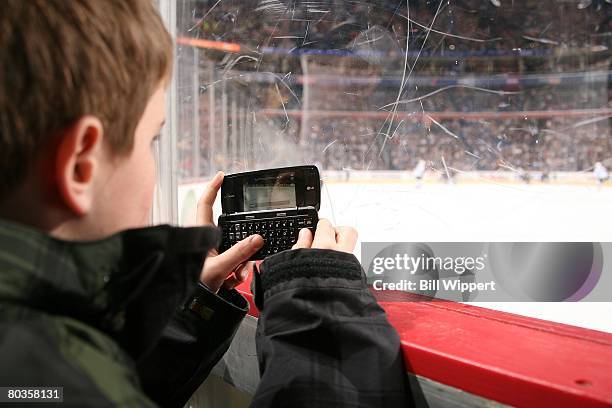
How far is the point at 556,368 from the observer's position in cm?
42

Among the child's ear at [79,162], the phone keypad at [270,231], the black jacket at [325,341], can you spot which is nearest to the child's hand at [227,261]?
the phone keypad at [270,231]

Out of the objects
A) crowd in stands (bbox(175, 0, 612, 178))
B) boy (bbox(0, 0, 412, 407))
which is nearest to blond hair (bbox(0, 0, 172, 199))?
boy (bbox(0, 0, 412, 407))

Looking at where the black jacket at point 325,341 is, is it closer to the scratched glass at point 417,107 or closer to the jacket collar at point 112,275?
the jacket collar at point 112,275

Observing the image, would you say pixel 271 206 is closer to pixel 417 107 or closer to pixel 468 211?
pixel 417 107

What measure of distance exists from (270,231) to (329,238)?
0.41ft

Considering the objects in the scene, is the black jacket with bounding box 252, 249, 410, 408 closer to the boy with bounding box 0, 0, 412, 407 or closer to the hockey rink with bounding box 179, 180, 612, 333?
the boy with bounding box 0, 0, 412, 407

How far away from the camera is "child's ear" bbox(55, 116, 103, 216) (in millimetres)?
333

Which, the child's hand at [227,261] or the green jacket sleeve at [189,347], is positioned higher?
the child's hand at [227,261]

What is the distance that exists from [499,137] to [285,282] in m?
0.76

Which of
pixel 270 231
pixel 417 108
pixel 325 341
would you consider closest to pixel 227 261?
pixel 270 231

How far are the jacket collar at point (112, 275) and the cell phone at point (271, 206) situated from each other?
0.23 meters

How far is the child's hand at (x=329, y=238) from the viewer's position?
1.76ft

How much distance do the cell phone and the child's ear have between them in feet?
1.01

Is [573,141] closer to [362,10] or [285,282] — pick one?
[362,10]
